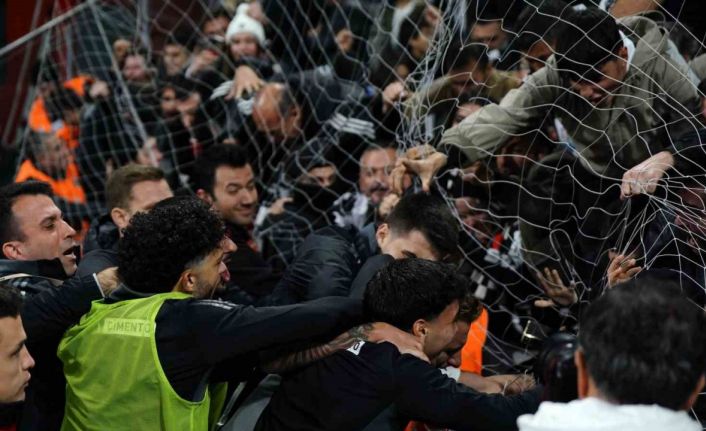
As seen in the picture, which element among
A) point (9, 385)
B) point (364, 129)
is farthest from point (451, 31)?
point (9, 385)

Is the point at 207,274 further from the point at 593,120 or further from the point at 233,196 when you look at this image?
the point at 233,196

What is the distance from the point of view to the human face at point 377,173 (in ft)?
15.7

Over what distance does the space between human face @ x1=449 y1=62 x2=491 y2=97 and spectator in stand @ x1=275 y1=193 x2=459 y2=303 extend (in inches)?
26.3

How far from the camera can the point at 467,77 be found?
13.5 feet

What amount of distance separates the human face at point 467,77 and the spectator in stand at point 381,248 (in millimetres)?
667

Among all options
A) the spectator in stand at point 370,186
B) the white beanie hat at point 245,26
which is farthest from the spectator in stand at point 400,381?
the white beanie hat at point 245,26

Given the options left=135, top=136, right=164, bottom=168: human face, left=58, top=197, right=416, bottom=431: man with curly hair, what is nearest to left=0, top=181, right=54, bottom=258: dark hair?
left=58, top=197, right=416, bottom=431: man with curly hair

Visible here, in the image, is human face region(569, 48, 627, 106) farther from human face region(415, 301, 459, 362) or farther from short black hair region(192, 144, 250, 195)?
short black hair region(192, 144, 250, 195)

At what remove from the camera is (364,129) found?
5.00 m

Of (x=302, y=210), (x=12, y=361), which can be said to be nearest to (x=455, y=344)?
(x=12, y=361)

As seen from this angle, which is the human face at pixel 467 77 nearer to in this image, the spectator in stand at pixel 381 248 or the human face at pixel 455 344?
the spectator in stand at pixel 381 248

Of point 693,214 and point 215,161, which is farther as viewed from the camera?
point 215,161

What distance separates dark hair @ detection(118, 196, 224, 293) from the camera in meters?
2.83

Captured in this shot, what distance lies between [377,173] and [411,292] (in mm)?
2051
